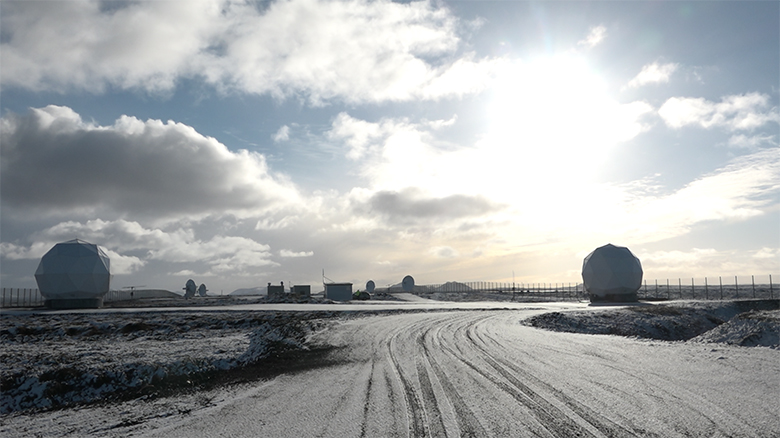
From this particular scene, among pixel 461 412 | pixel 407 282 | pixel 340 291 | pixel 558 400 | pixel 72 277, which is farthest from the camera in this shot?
pixel 407 282

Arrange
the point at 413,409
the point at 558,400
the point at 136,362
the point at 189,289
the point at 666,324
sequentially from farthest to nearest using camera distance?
the point at 189,289 → the point at 666,324 → the point at 136,362 → the point at 558,400 → the point at 413,409

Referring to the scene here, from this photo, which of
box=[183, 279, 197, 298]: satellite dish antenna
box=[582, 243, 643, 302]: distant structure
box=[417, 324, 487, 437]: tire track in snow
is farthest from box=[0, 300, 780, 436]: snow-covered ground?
A: box=[183, 279, 197, 298]: satellite dish antenna

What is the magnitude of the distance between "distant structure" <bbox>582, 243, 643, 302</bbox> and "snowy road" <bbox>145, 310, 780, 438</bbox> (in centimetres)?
4440

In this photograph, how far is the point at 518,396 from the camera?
9.05 metres

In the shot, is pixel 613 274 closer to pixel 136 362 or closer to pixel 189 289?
pixel 136 362

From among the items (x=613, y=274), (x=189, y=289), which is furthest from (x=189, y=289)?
(x=613, y=274)

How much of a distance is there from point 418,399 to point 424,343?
8.61 metres

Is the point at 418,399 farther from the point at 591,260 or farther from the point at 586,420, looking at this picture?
the point at 591,260

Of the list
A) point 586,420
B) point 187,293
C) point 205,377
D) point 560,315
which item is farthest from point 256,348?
point 187,293

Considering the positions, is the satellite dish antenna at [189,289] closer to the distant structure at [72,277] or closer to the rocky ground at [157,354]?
the distant structure at [72,277]

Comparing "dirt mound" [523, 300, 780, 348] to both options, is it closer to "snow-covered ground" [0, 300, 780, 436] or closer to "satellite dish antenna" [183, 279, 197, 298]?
"snow-covered ground" [0, 300, 780, 436]

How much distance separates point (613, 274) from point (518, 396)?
→ 2108 inches

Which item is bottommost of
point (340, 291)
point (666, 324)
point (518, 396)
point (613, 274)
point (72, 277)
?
point (666, 324)

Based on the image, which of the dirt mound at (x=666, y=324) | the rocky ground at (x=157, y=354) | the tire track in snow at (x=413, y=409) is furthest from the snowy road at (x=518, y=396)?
the dirt mound at (x=666, y=324)
